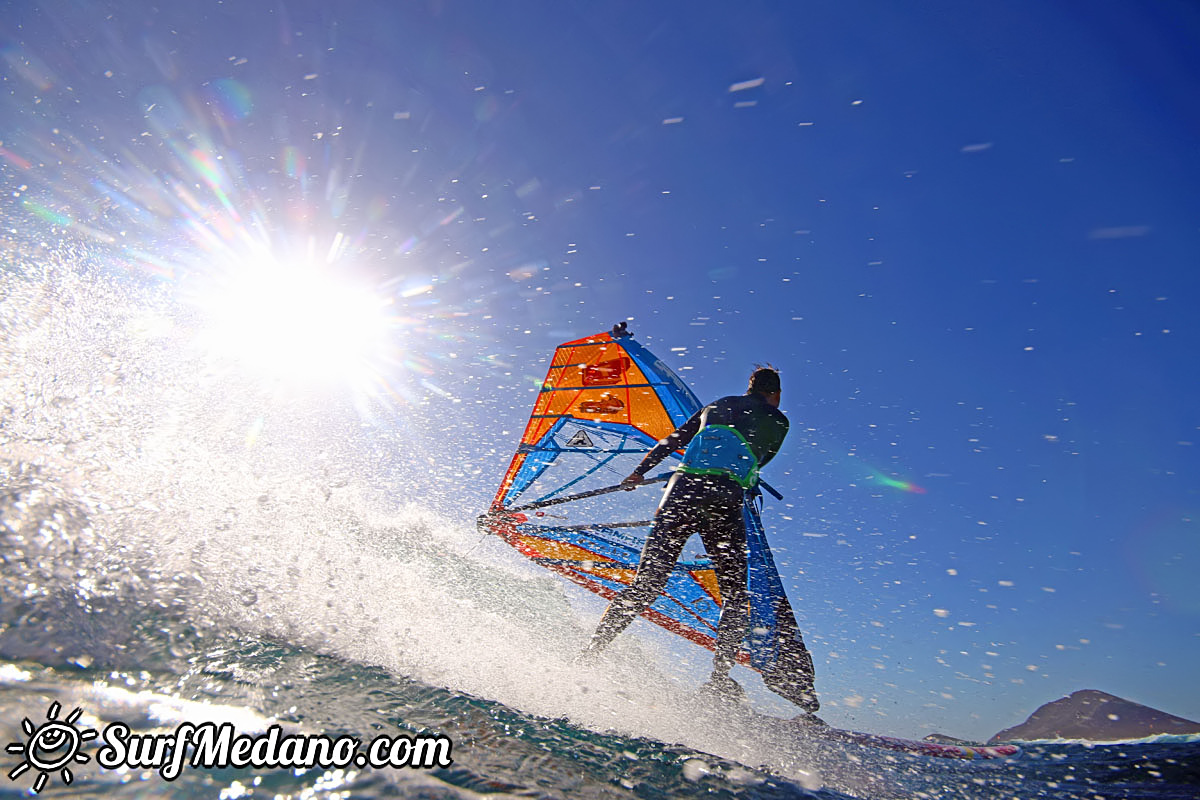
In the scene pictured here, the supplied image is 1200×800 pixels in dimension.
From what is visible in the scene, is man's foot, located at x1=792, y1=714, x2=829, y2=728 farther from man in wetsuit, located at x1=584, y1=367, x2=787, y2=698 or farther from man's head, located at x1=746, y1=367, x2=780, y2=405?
man's head, located at x1=746, y1=367, x2=780, y2=405

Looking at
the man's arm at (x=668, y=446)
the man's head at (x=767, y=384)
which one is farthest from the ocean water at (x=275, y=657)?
the man's head at (x=767, y=384)

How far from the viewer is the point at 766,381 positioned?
415 centimetres

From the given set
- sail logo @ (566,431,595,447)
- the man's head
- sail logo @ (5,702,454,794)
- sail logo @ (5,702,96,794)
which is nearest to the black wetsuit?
the man's head

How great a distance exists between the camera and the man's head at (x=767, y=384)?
163 inches

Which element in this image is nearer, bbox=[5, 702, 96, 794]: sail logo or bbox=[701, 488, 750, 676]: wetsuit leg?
bbox=[5, 702, 96, 794]: sail logo

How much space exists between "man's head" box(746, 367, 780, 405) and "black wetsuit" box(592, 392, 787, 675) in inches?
7.9

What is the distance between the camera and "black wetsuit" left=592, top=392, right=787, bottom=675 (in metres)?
3.54

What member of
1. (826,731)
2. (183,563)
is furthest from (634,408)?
(183,563)

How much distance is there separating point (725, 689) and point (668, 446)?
1.92m

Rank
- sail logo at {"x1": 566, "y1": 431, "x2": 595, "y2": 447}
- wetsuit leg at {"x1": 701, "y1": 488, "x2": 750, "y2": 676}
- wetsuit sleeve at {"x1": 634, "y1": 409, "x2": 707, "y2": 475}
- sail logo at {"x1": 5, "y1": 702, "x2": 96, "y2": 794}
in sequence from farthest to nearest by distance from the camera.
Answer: sail logo at {"x1": 566, "y1": 431, "x2": 595, "y2": 447} < wetsuit sleeve at {"x1": 634, "y1": 409, "x2": 707, "y2": 475} < wetsuit leg at {"x1": 701, "y1": 488, "x2": 750, "y2": 676} < sail logo at {"x1": 5, "y1": 702, "x2": 96, "y2": 794}

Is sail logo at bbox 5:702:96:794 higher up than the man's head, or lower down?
lower down

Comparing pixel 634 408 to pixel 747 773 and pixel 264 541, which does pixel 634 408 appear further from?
pixel 747 773

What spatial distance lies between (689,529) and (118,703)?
318 cm

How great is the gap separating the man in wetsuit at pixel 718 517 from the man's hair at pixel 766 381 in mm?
152
